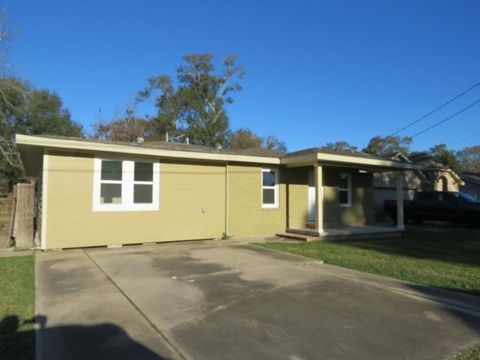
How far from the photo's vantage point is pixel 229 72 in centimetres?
4181

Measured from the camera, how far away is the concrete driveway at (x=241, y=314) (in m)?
3.64

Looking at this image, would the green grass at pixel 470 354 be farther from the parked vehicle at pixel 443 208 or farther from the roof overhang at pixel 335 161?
the parked vehicle at pixel 443 208

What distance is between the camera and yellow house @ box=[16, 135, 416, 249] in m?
9.70

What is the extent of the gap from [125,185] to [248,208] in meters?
4.43

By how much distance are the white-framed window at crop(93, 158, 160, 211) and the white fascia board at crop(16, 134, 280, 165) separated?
46 cm

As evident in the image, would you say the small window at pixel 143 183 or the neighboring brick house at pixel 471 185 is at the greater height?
the neighboring brick house at pixel 471 185

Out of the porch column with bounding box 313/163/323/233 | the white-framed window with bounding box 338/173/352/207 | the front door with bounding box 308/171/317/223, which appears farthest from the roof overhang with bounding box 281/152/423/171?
the white-framed window with bounding box 338/173/352/207

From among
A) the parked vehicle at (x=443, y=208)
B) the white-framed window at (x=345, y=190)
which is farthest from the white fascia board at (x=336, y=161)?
the parked vehicle at (x=443, y=208)

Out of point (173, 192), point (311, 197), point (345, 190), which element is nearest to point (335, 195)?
point (345, 190)

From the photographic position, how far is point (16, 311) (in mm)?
4617

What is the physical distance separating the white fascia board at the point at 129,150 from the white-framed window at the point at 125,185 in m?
0.46

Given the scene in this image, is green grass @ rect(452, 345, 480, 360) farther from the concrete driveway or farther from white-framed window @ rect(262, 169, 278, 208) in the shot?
white-framed window @ rect(262, 169, 278, 208)

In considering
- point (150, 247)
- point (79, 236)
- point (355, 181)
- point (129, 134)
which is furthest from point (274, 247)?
point (129, 134)

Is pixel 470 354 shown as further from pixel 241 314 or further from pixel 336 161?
pixel 336 161
